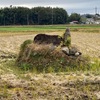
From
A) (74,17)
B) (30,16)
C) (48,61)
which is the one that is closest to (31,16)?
(30,16)

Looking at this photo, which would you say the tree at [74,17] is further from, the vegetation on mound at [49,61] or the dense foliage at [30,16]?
the vegetation on mound at [49,61]

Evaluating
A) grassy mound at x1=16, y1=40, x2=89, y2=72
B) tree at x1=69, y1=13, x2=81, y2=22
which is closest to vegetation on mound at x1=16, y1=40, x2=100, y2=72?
grassy mound at x1=16, y1=40, x2=89, y2=72

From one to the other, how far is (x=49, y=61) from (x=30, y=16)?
69639 millimetres

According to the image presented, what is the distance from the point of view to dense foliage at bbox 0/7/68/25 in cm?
7988

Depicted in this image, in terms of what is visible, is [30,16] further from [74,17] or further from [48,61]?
[48,61]


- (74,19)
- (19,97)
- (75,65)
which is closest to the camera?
(19,97)

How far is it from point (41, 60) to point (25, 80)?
4.10 meters

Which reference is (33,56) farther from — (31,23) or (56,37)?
(31,23)

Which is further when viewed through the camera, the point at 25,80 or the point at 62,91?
the point at 25,80

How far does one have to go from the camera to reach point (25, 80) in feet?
28.9

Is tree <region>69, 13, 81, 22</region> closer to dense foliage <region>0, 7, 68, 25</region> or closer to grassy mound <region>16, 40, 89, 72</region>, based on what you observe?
dense foliage <region>0, 7, 68, 25</region>

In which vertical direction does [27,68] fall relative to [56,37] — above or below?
below

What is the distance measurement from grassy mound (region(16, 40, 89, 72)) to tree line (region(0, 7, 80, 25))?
6615 cm

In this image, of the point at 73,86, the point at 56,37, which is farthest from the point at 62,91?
the point at 56,37
